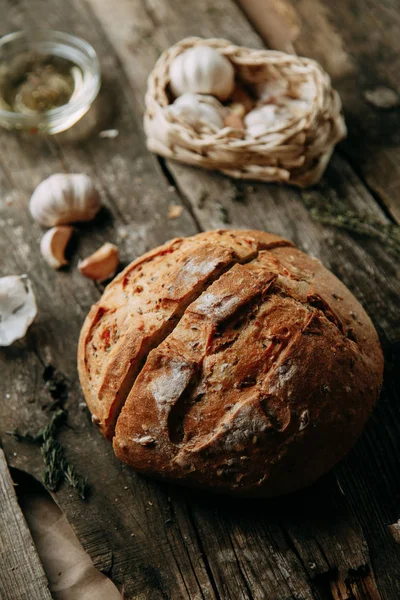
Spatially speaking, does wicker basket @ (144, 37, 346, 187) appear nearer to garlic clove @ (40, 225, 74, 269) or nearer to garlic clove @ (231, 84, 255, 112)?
garlic clove @ (231, 84, 255, 112)

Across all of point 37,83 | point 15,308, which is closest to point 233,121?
point 37,83

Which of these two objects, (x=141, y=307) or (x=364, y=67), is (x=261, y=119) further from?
(x=141, y=307)

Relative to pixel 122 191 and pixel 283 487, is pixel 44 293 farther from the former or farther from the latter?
pixel 283 487

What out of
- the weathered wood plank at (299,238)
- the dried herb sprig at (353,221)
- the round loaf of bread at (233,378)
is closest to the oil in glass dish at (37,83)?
the weathered wood plank at (299,238)

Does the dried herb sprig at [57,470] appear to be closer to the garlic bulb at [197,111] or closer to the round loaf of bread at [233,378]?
the round loaf of bread at [233,378]

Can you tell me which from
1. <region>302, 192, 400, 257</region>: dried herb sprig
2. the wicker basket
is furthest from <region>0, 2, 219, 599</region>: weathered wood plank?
<region>302, 192, 400, 257</region>: dried herb sprig

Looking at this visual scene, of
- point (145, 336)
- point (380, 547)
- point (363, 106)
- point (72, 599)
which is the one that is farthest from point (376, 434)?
point (363, 106)
